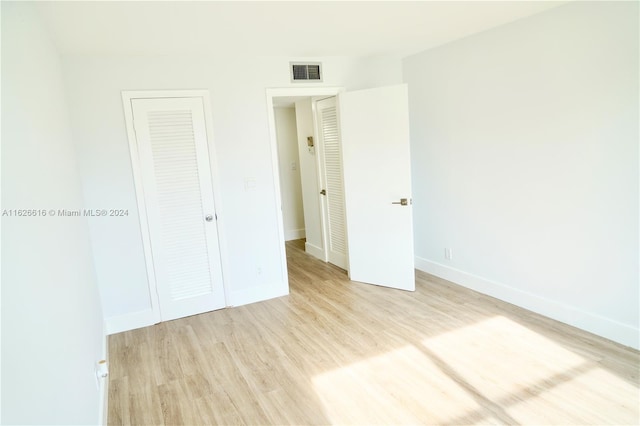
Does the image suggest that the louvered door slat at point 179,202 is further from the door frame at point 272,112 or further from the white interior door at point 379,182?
the white interior door at point 379,182

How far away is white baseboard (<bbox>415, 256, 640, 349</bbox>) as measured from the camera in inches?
108

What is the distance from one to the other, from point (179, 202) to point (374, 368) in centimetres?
223

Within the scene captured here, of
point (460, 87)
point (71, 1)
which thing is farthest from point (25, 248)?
point (460, 87)

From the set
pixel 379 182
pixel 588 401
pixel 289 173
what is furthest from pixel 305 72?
pixel 588 401

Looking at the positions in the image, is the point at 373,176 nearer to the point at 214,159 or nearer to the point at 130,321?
the point at 214,159

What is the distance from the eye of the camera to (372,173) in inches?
161

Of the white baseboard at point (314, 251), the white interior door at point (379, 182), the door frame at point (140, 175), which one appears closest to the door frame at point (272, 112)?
the white interior door at point (379, 182)

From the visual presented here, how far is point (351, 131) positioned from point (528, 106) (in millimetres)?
1641

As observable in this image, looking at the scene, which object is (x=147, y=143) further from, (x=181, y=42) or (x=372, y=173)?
(x=372, y=173)

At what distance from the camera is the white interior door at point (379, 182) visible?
3.89 meters

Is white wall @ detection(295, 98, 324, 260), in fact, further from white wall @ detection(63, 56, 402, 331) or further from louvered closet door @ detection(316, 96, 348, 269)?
white wall @ detection(63, 56, 402, 331)

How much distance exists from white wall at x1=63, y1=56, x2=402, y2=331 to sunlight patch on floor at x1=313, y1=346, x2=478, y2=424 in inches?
65.9

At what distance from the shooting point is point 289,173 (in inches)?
259

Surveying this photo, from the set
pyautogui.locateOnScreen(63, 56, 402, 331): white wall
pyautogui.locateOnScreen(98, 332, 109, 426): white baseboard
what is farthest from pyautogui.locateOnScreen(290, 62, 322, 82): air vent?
pyautogui.locateOnScreen(98, 332, 109, 426): white baseboard
